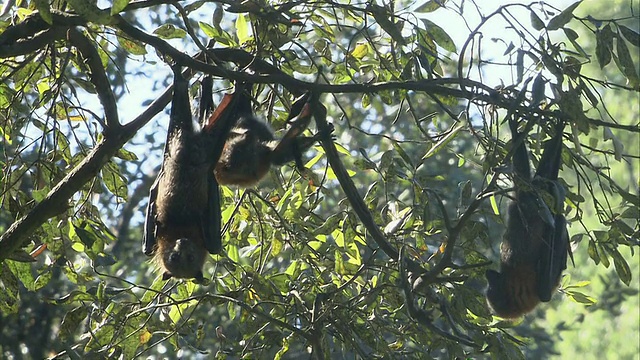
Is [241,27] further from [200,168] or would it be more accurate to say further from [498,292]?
[498,292]

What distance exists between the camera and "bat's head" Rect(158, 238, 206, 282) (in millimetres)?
5945

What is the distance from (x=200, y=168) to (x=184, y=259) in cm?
73

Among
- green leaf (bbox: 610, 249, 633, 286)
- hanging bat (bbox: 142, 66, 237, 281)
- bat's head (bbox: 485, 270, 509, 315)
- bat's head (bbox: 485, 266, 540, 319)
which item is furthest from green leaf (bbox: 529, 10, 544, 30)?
bat's head (bbox: 485, 270, 509, 315)

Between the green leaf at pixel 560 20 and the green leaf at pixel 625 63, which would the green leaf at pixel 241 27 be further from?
the green leaf at pixel 625 63

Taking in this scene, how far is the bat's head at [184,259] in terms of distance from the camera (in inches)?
234

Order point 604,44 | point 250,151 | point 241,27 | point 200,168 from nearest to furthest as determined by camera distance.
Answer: point 604,44 < point 241,27 < point 200,168 < point 250,151

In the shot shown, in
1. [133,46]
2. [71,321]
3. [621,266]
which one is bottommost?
[621,266]

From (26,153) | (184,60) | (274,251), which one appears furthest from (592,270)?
(184,60)

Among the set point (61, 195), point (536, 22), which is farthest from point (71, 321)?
point (536, 22)

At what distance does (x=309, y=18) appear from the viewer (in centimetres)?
556

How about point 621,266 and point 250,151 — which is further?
point 250,151

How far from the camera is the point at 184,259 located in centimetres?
602

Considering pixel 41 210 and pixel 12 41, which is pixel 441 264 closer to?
pixel 41 210

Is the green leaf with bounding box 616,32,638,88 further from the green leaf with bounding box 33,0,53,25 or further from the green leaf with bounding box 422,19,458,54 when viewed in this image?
the green leaf with bounding box 33,0,53,25
